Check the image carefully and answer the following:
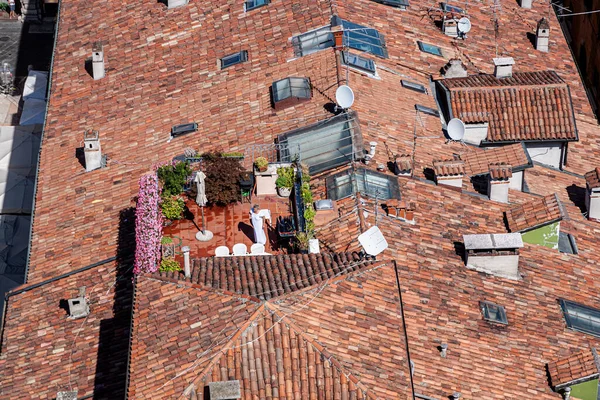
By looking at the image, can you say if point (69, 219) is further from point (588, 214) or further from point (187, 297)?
point (588, 214)

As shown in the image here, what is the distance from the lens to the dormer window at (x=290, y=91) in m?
56.8

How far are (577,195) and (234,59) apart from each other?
1454cm

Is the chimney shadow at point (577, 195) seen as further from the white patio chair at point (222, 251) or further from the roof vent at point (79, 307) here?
the roof vent at point (79, 307)

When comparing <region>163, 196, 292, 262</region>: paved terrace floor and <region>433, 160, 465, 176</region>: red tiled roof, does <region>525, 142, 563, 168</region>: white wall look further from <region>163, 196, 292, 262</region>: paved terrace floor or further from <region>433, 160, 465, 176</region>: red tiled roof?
<region>163, 196, 292, 262</region>: paved terrace floor

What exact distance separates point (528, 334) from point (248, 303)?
10.1 metres

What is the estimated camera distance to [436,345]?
47062mm

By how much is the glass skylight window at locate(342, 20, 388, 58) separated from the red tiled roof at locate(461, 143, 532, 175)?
21.5 ft

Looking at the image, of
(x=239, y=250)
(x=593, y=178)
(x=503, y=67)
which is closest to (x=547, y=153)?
(x=503, y=67)

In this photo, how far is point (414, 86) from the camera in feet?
198

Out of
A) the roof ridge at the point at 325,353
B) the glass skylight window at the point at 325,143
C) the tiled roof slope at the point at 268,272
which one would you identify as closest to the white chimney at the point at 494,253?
the tiled roof slope at the point at 268,272

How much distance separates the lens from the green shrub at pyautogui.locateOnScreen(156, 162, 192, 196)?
168 feet

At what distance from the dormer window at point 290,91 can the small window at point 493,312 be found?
38.9 ft

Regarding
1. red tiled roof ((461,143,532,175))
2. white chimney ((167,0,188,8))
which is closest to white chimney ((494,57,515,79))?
red tiled roof ((461,143,532,175))

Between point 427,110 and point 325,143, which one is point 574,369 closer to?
point 325,143
